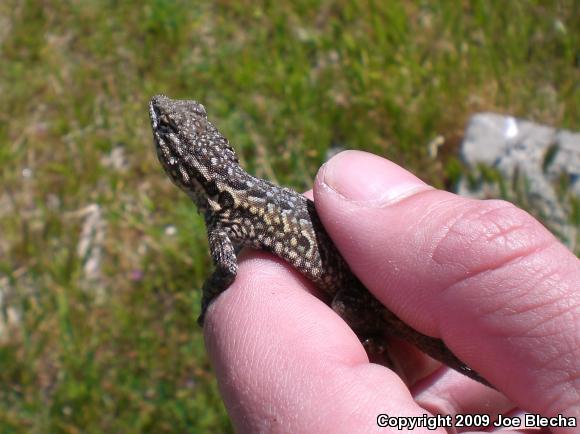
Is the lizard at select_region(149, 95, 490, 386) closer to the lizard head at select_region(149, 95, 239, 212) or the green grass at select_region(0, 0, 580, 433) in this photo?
the lizard head at select_region(149, 95, 239, 212)

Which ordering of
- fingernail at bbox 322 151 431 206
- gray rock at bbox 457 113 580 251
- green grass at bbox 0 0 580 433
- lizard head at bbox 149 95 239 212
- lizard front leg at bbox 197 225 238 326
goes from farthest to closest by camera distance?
green grass at bbox 0 0 580 433, gray rock at bbox 457 113 580 251, lizard head at bbox 149 95 239 212, lizard front leg at bbox 197 225 238 326, fingernail at bbox 322 151 431 206

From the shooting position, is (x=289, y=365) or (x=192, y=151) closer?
(x=289, y=365)

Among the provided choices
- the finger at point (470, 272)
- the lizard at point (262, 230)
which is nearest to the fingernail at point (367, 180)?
the finger at point (470, 272)

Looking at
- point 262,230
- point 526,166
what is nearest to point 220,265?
point 262,230

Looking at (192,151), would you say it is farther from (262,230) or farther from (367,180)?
(367,180)

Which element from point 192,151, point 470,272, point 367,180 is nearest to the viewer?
point 470,272

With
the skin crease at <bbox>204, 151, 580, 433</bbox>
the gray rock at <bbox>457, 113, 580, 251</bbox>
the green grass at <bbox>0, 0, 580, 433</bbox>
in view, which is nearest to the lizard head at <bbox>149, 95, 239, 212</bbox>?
the skin crease at <bbox>204, 151, 580, 433</bbox>

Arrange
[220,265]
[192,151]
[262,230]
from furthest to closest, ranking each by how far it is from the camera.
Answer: [192,151] < [262,230] < [220,265]
